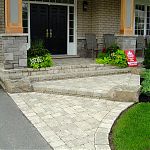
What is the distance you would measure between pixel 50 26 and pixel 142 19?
5.09m

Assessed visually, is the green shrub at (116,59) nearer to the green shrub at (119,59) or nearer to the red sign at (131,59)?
the green shrub at (119,59)

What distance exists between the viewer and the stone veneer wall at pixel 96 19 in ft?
41.0

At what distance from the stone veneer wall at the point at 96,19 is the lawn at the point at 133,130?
6788 mm

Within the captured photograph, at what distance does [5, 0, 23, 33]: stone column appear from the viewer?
8.45m

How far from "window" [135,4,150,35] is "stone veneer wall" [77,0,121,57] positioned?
1755 millimetres

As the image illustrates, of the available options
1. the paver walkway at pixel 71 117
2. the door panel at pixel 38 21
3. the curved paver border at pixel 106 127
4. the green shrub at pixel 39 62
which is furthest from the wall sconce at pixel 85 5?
the curved paver border at pixel 106 127

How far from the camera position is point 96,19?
12555 mm

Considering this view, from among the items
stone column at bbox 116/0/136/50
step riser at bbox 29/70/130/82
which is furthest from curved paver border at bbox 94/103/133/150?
stone column at bbox 116/0/136/50

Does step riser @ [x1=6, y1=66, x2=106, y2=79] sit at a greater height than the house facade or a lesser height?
lesser

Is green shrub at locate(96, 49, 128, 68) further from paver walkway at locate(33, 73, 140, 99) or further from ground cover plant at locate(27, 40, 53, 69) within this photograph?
ground cover plant at locate(27, 40, 53, 69)

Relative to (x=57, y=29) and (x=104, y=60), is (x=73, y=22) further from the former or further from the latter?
(x=104, y=60)

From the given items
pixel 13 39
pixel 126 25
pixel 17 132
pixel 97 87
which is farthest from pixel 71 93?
pixel 126 25

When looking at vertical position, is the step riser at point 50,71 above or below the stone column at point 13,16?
below

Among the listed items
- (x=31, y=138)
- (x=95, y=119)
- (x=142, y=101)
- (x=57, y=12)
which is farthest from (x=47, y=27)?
(x=31, y=138)
